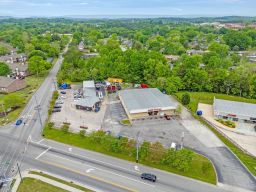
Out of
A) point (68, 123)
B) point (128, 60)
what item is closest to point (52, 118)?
point (68, 123)

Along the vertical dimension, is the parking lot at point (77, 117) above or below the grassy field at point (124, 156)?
above

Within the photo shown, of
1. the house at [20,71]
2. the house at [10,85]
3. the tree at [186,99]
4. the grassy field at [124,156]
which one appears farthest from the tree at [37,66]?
the tree at [186,99]

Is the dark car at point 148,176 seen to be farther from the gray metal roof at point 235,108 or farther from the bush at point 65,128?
the gray metal roof at point 235,108

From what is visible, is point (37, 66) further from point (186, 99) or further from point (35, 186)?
point (35, 186)

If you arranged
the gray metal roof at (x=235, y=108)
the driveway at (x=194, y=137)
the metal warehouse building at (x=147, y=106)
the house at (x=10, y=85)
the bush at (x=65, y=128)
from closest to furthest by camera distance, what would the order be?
the driveway at (x=194, y=137), the bush at (x=65, y=128), the gray metal roof at (x=235, y=108), the metal warehouse building at (x=147, y=106), the house at (x=10, y=85)

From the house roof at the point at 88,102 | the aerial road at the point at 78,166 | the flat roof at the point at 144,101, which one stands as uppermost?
the flat roof at the point at 144,101

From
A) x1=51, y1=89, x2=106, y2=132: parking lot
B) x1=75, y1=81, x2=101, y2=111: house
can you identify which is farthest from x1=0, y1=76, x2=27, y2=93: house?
x1=75, y1=81, x2=101, y2=111: house

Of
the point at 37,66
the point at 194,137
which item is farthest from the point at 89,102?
the point at 37,66
